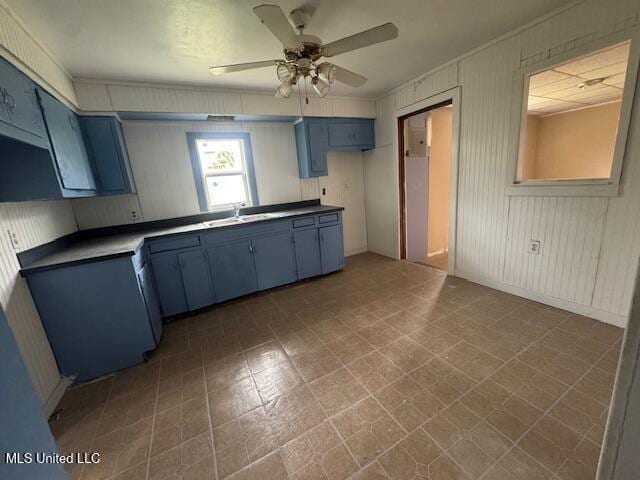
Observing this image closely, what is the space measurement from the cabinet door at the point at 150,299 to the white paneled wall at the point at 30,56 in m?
1.55

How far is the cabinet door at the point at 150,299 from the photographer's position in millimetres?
2146

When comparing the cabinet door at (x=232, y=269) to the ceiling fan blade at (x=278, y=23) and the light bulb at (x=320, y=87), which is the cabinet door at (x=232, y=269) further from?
the ceiling fan blade at (x=278, y=23)

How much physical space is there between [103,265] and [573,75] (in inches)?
197

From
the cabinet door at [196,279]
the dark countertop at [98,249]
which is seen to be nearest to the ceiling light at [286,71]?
the dark countertop at [98,249]

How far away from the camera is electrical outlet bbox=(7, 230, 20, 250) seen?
169 cm

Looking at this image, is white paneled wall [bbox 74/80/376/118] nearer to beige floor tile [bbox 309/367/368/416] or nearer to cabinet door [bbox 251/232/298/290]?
cabinet door [bbox 251/232/298/290]

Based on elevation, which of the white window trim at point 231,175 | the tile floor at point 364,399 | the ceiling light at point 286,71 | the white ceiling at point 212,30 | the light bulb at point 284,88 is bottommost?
the tile floor at point 364,399

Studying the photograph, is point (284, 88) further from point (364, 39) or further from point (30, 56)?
point (30, 56)

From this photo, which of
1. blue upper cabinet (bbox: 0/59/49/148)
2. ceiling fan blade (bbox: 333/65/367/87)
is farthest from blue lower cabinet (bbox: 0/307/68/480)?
ceiling fan blade (bbox: 333/65/367/87)

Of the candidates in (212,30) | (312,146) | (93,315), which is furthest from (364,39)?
(93,315)

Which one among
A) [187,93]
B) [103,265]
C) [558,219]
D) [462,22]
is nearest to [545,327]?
[558,219]

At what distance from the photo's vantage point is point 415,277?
11.0 ft

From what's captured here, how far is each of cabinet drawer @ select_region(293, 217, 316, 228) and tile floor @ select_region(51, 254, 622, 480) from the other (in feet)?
4.09

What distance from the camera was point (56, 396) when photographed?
1780mm
